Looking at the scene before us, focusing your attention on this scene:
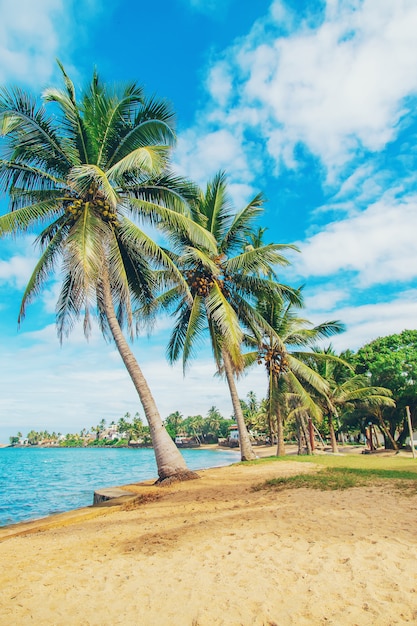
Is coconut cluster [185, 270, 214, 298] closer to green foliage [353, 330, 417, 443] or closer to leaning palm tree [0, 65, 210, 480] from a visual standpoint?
leaning palm tree [0, 65, 210, 480]

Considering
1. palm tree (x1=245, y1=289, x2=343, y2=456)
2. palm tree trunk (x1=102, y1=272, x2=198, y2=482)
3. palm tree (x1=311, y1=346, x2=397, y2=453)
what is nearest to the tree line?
palm tree trunk (x1=102, y1=272, x2=198, y2=482)

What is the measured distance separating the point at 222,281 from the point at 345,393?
52.8 ft

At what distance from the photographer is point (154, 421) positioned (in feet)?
35.7

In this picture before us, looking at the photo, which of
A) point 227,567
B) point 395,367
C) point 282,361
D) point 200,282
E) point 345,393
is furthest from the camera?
point 395,367

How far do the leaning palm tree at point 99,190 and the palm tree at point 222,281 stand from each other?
2985mm

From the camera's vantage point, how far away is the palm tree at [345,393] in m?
26.4

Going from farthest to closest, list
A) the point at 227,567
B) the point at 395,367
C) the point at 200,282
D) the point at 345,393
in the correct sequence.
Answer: the point at 395,367 < the point at 345,393 < the point at 200,282 < the point at 227,567

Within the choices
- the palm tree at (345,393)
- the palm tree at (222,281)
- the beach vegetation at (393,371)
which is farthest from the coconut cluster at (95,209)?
the beach vegetation at (393,371)

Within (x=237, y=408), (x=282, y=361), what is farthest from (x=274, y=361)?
(x=237, y=408)

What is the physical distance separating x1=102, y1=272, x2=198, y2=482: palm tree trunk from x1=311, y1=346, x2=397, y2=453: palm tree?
16.4 meters

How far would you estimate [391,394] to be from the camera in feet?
90.8

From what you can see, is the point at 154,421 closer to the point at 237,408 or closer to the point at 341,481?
the point at 341,481

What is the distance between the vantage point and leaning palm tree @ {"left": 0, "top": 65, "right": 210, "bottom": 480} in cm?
1070

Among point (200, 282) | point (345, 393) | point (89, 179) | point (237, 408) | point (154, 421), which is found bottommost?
point (154, 421)
